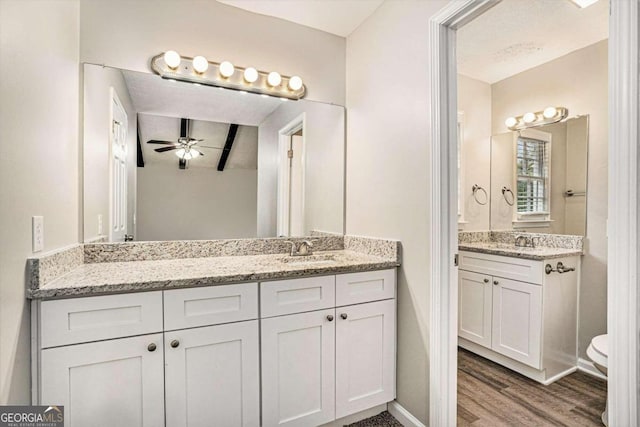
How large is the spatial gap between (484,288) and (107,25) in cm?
311

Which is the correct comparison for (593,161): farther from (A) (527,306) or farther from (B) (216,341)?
(B) (216,341)

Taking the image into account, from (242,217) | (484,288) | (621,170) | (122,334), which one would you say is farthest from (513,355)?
(122,334)

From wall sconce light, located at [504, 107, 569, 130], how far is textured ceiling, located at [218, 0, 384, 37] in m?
1.82

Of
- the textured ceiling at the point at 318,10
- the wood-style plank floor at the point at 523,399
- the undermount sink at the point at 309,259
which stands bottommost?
the wood-style plank floor at the point at 523,399

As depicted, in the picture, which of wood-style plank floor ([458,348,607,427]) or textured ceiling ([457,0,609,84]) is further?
textured ceiling ([457,0,609,84])

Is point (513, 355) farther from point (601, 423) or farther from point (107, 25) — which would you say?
point (107, 25)

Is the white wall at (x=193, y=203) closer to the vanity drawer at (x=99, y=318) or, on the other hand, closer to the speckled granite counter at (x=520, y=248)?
the vanity drawer at (x=99, y=318)

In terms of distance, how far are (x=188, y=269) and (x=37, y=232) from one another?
→ 1.95ft

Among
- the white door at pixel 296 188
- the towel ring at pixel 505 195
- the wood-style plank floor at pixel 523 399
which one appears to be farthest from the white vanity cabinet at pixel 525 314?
the white door at pixel 296 188

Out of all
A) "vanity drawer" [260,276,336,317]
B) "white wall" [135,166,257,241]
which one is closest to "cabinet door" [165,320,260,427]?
"vanity drawer" [260,276,336,317]

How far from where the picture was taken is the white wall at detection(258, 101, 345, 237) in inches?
87.0

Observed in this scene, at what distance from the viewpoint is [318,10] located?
2041 millimetres

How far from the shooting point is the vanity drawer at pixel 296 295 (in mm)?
1528

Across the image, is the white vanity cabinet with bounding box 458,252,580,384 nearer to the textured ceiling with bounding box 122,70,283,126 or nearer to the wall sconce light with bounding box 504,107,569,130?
the wall sconce light with bounding box 504,107,569,130
